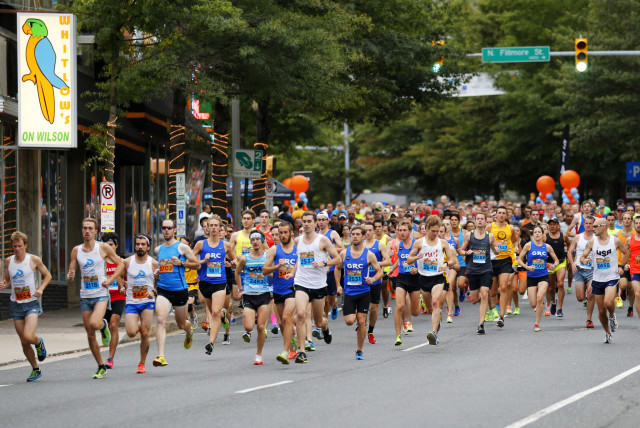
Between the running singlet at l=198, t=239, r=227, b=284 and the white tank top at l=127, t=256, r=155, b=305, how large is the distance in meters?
1.83

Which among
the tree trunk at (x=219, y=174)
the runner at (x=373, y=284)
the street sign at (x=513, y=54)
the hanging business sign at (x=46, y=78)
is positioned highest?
the street sign at (x=513, y=54)

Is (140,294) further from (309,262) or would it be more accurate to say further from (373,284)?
(373,284)

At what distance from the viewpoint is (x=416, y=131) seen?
240 ft

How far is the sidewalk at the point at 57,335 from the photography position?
17578 millimetres

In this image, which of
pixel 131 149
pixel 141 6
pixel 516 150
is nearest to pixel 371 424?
pixel 141 6

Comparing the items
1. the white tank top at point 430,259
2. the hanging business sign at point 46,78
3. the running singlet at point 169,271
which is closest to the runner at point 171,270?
the running singlet at point 169,271

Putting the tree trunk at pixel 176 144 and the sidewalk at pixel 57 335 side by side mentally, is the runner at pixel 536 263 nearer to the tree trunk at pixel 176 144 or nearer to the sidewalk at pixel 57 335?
the sidewalk at pixel 57 335

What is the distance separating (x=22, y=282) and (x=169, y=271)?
6.14ft

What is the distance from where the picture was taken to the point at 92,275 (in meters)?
14.3

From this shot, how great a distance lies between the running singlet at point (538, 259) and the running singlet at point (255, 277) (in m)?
6.53

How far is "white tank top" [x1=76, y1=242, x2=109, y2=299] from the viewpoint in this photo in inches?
565

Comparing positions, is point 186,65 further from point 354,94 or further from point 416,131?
point 416,131

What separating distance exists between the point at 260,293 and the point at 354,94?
48.1ft

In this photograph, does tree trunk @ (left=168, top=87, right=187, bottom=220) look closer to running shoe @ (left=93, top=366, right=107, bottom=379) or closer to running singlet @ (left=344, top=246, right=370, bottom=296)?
running singlet @ (left=344, top=246, right=370, bottom=296)
